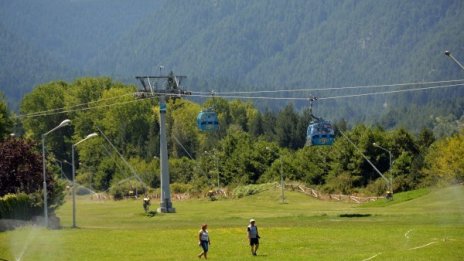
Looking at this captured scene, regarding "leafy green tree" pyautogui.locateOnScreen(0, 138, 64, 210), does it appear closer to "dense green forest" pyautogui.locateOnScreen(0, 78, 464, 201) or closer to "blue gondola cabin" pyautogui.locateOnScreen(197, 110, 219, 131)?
"dense green forest" pyautogui.locateOnScreen(0, 78, 464, 201)

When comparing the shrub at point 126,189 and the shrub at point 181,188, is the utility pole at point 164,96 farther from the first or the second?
the shrub at point 126,189

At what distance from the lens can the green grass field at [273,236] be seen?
4769cm

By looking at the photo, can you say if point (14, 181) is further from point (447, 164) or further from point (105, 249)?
point (447, 164)

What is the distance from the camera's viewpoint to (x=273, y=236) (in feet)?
195

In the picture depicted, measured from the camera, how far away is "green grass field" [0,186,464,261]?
47688 mm

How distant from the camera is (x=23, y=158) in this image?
82938mm

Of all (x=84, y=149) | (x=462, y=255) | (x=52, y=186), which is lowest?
(x=462, y=255)

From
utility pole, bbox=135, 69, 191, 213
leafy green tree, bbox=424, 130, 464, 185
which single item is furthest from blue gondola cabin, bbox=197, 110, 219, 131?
leafy green tree, bbox=424, 130, 464, 185

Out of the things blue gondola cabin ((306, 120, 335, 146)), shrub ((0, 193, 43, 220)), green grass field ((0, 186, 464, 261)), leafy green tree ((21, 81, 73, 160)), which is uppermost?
leafy green tree ((21, 81, 73, 160))

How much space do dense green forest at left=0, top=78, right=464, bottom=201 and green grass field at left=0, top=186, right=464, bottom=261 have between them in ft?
64.8

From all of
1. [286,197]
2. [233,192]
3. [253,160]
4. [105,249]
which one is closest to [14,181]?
[105,249]

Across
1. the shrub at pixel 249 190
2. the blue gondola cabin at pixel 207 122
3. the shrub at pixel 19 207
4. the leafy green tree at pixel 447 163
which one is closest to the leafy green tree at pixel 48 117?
the shrub at pixel 249 190

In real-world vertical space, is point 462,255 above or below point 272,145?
below

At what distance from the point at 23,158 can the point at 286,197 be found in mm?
42101
